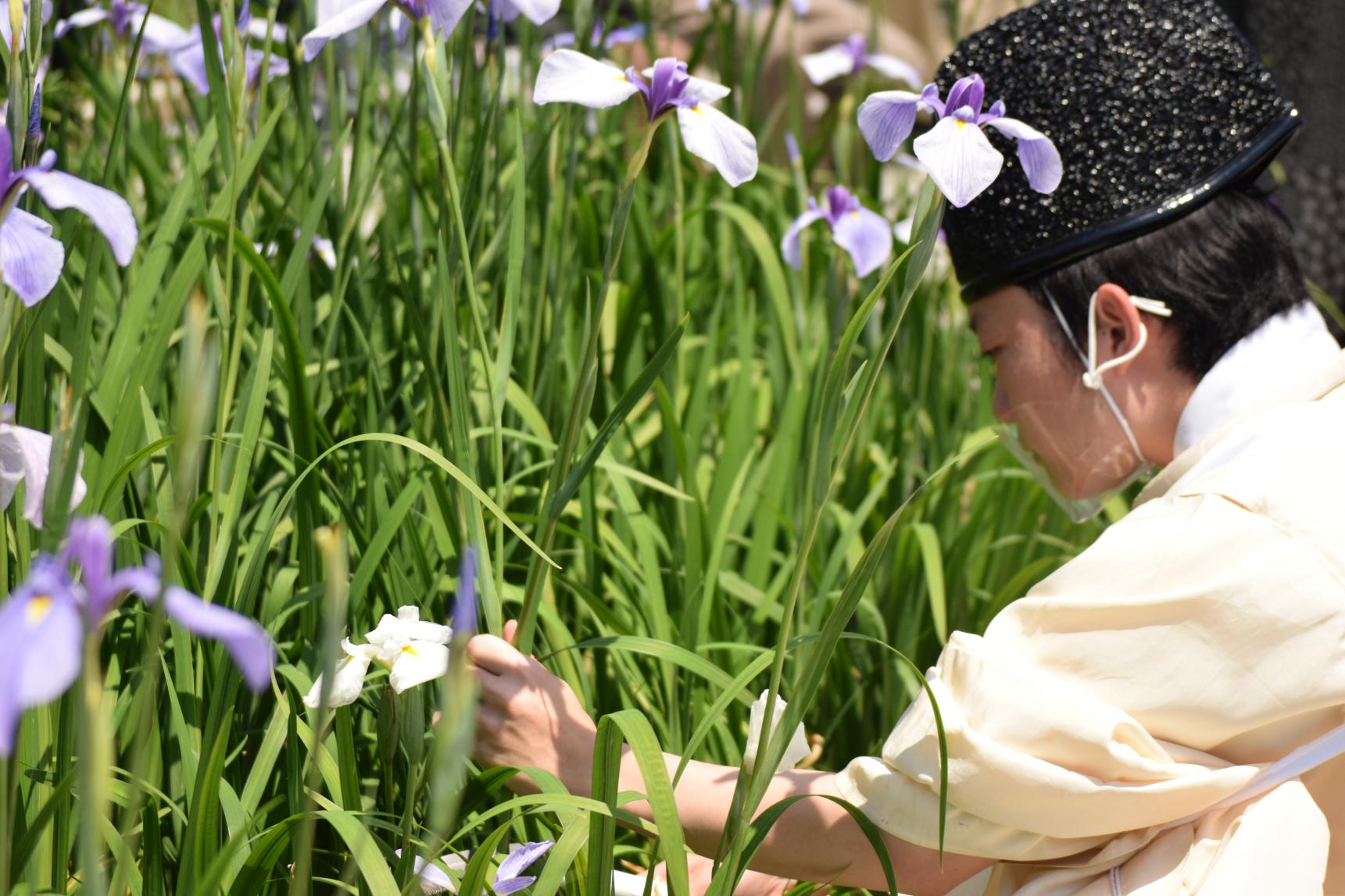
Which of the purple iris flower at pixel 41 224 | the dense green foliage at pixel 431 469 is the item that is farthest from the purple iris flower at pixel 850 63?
the purple iris flower at pixel 41 224

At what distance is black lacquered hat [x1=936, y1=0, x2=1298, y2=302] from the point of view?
4.29ft

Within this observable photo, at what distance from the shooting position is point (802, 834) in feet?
3.58

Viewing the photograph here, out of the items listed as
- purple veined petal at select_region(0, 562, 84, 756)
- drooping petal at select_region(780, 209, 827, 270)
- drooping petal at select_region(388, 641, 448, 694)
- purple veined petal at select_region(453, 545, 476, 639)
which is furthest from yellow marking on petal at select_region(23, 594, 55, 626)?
drooping petal at select_region(780, 209, 827, 270)

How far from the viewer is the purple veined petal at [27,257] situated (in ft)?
2.12

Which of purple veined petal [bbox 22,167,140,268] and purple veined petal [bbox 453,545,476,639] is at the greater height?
purple veined petal [bbox 22,167,140,268]

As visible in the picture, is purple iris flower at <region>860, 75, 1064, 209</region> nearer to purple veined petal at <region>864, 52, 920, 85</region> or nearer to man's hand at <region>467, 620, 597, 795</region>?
man's hand at <region>467, 620, 597, 795</region>

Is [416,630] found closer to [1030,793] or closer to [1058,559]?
[1030,793]

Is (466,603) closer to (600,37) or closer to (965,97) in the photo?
(965,97)

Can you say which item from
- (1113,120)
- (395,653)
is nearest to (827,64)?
(1113,120)

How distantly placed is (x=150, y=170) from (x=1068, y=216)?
138cm

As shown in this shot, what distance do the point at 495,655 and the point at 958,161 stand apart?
1.73 feet

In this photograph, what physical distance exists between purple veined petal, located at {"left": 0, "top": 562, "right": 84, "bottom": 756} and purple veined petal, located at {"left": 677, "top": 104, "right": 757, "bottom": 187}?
550 millimetres

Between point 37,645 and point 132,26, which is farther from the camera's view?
point 132,26

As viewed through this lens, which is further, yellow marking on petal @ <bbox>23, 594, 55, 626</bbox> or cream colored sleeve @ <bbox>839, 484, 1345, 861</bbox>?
cream colored sleeve @ <bbox>839, 484, 1345, 861</bbox>
